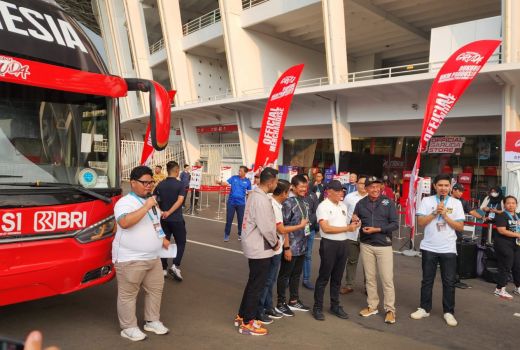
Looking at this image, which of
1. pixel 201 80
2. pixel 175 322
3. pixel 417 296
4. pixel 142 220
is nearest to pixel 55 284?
pixel 142 220

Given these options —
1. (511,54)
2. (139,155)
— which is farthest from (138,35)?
(511,54)

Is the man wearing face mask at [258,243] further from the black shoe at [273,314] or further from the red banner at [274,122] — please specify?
the red banner at [274,122]

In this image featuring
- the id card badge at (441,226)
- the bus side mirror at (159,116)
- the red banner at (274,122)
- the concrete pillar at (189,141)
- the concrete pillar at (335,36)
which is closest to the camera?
the bus side mirror at (159,116)

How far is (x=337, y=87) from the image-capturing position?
16.0 metres

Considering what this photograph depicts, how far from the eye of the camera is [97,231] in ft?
13.6

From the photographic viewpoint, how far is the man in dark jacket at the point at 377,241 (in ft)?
16.0

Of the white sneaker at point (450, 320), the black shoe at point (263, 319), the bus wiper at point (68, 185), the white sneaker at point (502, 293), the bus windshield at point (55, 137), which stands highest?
the bus windshield at point (55, 137)

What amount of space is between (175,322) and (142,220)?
1.37m

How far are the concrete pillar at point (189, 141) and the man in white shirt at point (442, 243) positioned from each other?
76.3 feet

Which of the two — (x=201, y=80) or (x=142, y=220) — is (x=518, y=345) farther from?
(x=201, y=80)

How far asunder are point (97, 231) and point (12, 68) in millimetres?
1807

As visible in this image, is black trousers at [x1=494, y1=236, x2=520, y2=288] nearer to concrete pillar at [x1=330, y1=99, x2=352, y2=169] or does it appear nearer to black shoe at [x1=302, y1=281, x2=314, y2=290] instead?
black shoe at [x1=302, y1=281, x2=314, y2=290]

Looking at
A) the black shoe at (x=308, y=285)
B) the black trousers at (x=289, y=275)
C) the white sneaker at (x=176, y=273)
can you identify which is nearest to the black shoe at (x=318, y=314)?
the black trousers at (x=289, y=275)

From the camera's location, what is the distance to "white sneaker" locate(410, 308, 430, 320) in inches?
195
